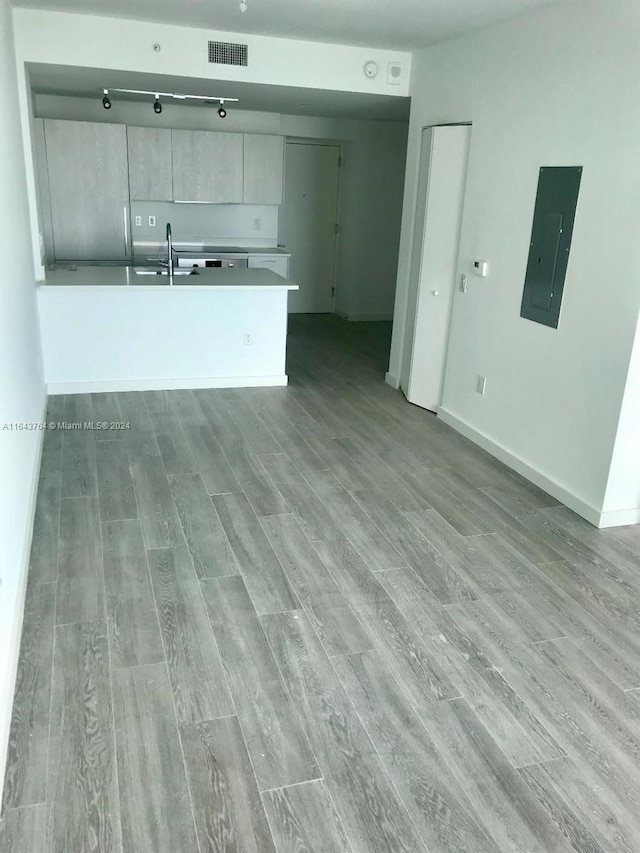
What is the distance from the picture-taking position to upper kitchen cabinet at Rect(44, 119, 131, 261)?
6.52 metres

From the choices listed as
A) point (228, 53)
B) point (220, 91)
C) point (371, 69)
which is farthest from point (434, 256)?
point (220, 91)

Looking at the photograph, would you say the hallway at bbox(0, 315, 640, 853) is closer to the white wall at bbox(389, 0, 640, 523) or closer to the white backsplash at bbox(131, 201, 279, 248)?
the white wall at bbox(389, 0, 640, 523)

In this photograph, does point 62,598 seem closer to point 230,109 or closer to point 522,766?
point 522,766

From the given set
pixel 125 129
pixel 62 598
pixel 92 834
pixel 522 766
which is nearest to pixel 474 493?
pixel 522 766

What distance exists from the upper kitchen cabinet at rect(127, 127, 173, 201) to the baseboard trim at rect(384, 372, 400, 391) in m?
3.05

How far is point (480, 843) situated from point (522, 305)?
3096 millimetres

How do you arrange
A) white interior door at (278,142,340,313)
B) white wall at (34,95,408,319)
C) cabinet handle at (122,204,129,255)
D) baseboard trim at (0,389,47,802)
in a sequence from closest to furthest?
baseboard trim at (0,389,47,802) < cabinet handle at (122,204,129,255) < white wall at (34,95,408,319) < white interior door at (278,142,340,313)

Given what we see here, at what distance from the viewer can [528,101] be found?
4.01m

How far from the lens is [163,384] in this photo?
18.2 ft

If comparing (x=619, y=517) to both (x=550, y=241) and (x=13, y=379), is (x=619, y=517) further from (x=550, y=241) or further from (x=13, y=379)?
(x=13, y=379)

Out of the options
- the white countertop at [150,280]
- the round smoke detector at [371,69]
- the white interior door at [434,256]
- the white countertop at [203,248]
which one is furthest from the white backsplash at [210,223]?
the white interior door at [434,256]

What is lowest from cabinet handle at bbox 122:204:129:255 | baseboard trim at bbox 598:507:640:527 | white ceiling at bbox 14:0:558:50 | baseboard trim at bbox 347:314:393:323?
baseboard trim at bbox 598:507:640:527

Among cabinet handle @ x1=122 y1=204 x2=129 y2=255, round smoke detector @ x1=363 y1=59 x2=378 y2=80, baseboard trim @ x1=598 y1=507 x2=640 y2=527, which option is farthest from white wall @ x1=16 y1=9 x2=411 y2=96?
baseboard trim @ x1=598 y1=507 x2=640 y2=527

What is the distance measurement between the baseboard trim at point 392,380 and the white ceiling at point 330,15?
2570 millimetres
